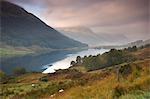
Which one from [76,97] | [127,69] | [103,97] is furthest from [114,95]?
[127,69]

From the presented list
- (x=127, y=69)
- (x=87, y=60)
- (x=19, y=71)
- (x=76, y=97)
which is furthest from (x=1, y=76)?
(x=76, y=97)

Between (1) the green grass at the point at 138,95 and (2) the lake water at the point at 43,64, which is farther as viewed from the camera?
(2) the lake water at the point at 43,64

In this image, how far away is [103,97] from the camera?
18.9 feet

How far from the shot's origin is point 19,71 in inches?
2195

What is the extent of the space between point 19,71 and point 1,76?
25.3ft

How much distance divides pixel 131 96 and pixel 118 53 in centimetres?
4401

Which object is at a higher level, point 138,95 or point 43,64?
point 138,95

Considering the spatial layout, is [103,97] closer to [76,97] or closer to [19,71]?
[76,97]

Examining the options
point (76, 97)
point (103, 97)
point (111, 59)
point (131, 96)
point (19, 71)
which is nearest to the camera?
point (131, 96)

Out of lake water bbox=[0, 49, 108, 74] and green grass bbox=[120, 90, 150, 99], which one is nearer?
green grass bbox=[120, 90, 150, 99]

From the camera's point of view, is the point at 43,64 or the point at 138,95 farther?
the point at 43,64

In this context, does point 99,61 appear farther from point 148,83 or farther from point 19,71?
point 148,83

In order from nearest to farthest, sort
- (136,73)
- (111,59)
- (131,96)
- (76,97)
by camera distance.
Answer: (131,96), (76,97), (136,73), (111,59)

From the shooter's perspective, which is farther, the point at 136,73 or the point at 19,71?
the point at 19,71
